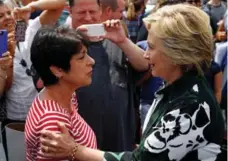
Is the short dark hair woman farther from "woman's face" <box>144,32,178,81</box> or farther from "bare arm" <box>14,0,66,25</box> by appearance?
"bare arm" <box>14,0,66,25</box>

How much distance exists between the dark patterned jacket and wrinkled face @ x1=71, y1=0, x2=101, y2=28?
3.47ft

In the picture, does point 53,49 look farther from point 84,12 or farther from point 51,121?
point 84,12

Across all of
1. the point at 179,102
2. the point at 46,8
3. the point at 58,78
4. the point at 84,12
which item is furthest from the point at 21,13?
the point at 179,102

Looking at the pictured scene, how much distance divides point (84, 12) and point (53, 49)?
33.1 inches

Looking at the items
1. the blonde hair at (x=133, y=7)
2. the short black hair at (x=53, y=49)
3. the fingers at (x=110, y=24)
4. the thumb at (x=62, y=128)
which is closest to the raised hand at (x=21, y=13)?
the fingers at (x=110, y=24)

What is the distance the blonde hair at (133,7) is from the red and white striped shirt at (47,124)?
3.86 meters

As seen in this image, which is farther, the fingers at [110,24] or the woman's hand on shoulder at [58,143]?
the fingers at [110,24]

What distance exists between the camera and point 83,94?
2264 mm

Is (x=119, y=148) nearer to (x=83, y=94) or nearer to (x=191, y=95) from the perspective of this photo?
(x=83, y=94)

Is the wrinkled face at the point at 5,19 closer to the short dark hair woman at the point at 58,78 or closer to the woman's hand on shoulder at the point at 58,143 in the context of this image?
the short dark hair woman at the point at 58,78

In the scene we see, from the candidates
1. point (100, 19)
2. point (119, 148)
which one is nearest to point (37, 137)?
point (119, 148)

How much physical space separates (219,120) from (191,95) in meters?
0.13

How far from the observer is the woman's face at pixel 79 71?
1753 millimetres

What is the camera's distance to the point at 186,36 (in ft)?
4.91
